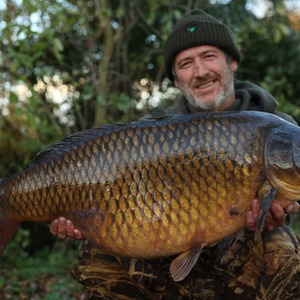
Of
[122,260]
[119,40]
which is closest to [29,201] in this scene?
[122,260]

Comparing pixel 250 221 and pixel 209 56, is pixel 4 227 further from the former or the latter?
pixel 209 56

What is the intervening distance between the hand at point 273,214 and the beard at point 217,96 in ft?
2.67

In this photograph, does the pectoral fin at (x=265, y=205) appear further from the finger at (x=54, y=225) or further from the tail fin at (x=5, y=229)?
the tail fin at (x=5, y=229)

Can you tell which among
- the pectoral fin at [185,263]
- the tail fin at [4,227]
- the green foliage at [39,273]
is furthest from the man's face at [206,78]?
the green foliage at [39,273]

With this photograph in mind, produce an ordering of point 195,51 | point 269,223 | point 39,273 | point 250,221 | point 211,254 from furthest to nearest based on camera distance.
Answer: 1. point 39,273
2. point 195,51
3. point 211,254
4. point 269,223
5. point 250,221

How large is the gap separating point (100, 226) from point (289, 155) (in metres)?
0.68

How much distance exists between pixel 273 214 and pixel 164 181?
0.40 metres

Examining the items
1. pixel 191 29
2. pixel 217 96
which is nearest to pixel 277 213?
pixel 217 96

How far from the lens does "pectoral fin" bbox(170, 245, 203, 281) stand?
163 centimetres

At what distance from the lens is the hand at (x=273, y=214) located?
1.60 metres

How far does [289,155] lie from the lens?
1557 mm

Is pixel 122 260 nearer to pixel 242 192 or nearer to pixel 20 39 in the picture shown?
pixel 242 192

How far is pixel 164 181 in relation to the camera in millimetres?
1614

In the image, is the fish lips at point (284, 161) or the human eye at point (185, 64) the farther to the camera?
the human eye at point (185, 64)
